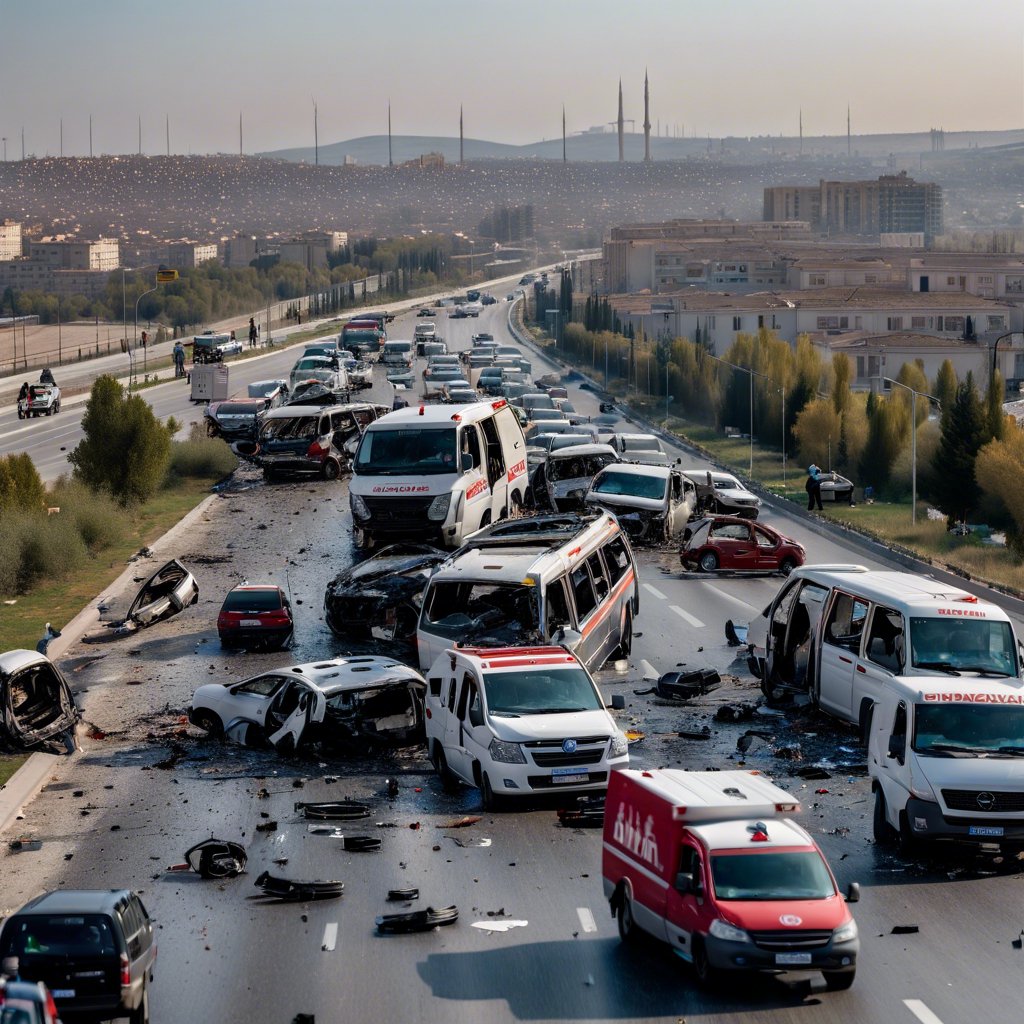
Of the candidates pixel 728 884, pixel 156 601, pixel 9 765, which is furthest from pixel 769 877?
pixel 156 601

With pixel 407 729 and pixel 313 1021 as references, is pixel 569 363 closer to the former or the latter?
pixel 407 729

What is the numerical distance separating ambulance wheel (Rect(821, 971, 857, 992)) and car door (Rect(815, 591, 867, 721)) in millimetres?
9118

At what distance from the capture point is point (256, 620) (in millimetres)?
29141

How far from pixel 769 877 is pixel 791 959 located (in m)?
0.66

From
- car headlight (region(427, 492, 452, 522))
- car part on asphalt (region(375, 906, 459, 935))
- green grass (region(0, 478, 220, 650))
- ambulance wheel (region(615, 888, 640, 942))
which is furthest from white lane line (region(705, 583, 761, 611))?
ambulance wheel (region(615, 888, 640, 942))

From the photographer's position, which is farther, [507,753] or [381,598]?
[381,598]

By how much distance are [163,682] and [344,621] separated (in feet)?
10.9

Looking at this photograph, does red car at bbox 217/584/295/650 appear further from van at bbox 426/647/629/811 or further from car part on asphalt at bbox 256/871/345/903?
car part on asphalt at bbox 256/871/345/903

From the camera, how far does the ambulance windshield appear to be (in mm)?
12891

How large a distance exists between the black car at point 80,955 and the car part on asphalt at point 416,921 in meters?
3.36

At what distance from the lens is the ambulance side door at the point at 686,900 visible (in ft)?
42.3

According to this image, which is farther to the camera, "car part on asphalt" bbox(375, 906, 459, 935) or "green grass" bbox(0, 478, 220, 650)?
"green grass" bbox(0, 478, 220, 650)

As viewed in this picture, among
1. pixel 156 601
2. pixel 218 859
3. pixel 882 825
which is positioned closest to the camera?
pixel 218 859

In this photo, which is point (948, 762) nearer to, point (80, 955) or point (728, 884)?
point (728, 884)
